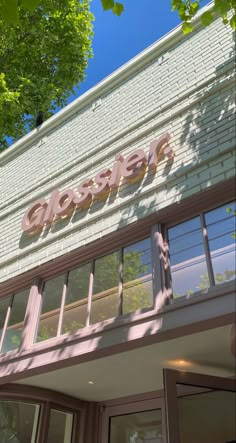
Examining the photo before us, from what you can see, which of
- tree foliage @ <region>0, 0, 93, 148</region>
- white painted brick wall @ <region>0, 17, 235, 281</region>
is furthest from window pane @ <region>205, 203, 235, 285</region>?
tree foliage @ <region>0, 0, 93, 148</region>

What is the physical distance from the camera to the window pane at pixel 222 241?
363 centimetres

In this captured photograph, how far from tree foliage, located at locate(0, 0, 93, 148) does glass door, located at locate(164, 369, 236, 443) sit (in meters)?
8.52

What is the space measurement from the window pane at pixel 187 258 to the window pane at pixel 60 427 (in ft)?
9.55

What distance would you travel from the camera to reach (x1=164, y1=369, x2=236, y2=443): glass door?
3475 millimetres

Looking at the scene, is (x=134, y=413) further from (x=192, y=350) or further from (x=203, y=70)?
(x=203, y=70)

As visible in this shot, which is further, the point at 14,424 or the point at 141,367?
the point at 14,424

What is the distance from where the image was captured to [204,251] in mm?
3900

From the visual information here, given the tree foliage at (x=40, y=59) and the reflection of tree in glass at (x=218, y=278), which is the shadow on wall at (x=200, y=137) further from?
the tree foliage at (x=40, y=59)

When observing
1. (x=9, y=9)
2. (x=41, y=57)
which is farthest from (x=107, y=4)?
(x=41, y=57)

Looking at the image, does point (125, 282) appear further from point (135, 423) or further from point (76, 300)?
point (135, 423)

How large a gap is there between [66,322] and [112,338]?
1.04m

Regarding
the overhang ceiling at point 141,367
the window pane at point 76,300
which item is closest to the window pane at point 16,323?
the overhang ceiling at point 141,367

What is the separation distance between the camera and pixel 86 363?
450 centimetres

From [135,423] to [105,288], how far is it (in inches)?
75.6
